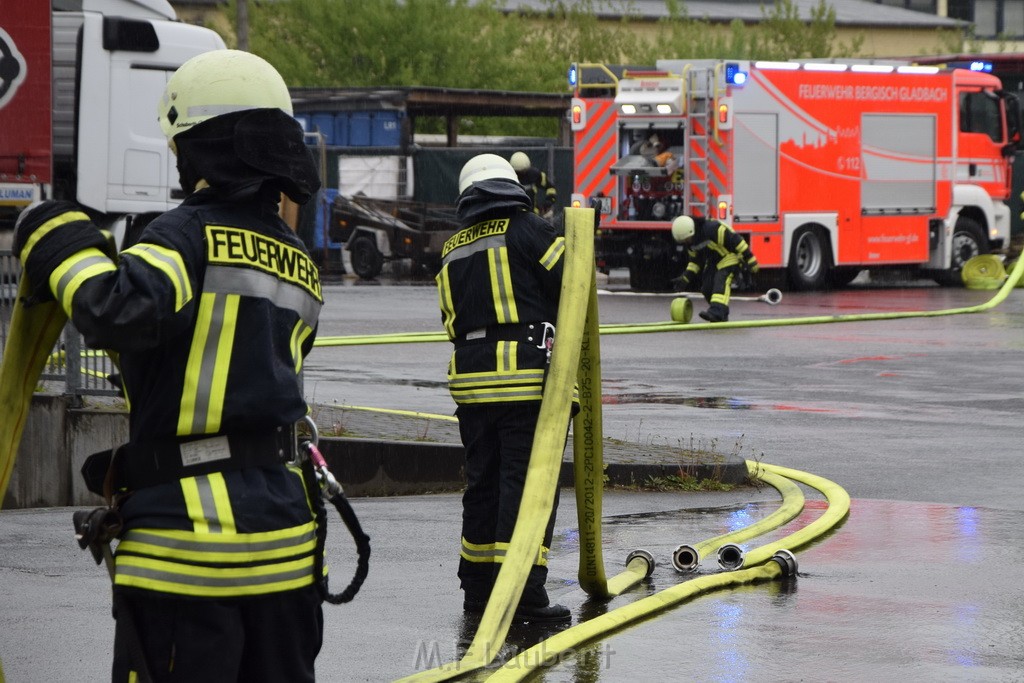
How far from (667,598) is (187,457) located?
11.0ft

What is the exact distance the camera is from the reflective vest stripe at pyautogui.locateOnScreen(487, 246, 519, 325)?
624 centimetres

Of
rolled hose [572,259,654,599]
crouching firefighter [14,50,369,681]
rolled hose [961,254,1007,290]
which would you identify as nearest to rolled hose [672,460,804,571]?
rolled hose [572,259,654,599]

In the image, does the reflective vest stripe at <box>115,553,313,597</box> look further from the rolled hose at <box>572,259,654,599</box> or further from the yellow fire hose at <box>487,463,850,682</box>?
the rolled hose at <box>572,259,654,599</box>

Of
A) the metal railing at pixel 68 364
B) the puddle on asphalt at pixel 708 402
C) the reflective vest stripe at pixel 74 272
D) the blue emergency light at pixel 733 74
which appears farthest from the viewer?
the blue emergency light at pixel 733 74

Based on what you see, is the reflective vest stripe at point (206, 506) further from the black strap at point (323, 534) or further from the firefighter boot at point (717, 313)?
the firefighter boot at point (717, 313)

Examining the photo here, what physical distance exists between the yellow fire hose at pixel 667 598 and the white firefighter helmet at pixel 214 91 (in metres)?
2.34

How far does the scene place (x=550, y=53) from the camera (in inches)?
2041

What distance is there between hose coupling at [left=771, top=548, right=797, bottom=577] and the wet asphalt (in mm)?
94

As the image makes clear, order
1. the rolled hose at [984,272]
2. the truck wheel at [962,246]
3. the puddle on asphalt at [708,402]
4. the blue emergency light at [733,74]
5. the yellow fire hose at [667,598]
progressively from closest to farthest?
the yellow fire hose at [667,598]
the puddle on asphalt at [708,402]
the blue emergency light at [733,74]
the rolled hose at [984,272]
the truck wheel at [962,246]

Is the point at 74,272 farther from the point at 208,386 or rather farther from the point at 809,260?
the point at 809,260

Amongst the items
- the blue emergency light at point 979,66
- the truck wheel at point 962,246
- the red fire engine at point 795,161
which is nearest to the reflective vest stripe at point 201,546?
the red fire engine at point 795,161

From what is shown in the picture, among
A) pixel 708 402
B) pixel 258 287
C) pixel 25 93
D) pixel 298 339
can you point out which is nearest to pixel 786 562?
pixel 298 339

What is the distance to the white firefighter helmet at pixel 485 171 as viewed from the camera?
6.43m

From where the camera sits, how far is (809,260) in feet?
83.5
